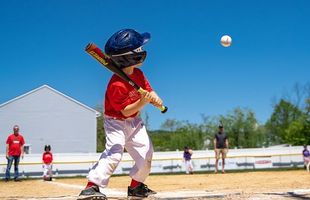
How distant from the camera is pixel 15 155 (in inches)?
603

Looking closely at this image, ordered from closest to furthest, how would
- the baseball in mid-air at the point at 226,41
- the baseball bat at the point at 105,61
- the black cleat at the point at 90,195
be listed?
the black cleat at the point at 90,195
the baseball bat at the point at 105,61
the baseball in mid-air at the point at 226,41

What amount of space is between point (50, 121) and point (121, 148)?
3611cm

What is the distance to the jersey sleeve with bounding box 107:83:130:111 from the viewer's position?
16.1 ft

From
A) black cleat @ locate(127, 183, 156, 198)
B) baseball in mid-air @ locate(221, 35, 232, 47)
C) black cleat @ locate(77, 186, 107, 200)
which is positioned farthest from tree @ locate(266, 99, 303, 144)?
black cleat @ locate(77, 186, 107, 200)

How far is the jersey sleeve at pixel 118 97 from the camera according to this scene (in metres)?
4.89

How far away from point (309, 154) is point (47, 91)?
86.9ft

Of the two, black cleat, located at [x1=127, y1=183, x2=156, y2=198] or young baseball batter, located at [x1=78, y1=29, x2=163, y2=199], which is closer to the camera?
young baseball batter, located at [x1=78, y1=29, x2=163, y2=199]

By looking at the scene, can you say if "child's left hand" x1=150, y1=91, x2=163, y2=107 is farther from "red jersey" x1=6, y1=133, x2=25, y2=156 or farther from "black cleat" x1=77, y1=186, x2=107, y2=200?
"red jersey" x1=6, y1=133, x2=25, y2=156

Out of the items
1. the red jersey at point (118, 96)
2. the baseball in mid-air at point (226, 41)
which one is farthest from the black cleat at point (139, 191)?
the baseball in mid-air at point (226, 41)

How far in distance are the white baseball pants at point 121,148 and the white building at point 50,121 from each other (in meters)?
34.0

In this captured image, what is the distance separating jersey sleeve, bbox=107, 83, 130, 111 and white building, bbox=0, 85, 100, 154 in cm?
3419

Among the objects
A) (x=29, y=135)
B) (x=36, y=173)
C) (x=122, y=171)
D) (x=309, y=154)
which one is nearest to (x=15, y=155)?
(x=36, y=173)

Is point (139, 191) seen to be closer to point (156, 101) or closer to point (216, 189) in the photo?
point (156, 101)

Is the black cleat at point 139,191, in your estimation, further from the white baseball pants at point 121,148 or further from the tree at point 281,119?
the tree at point 281,119
